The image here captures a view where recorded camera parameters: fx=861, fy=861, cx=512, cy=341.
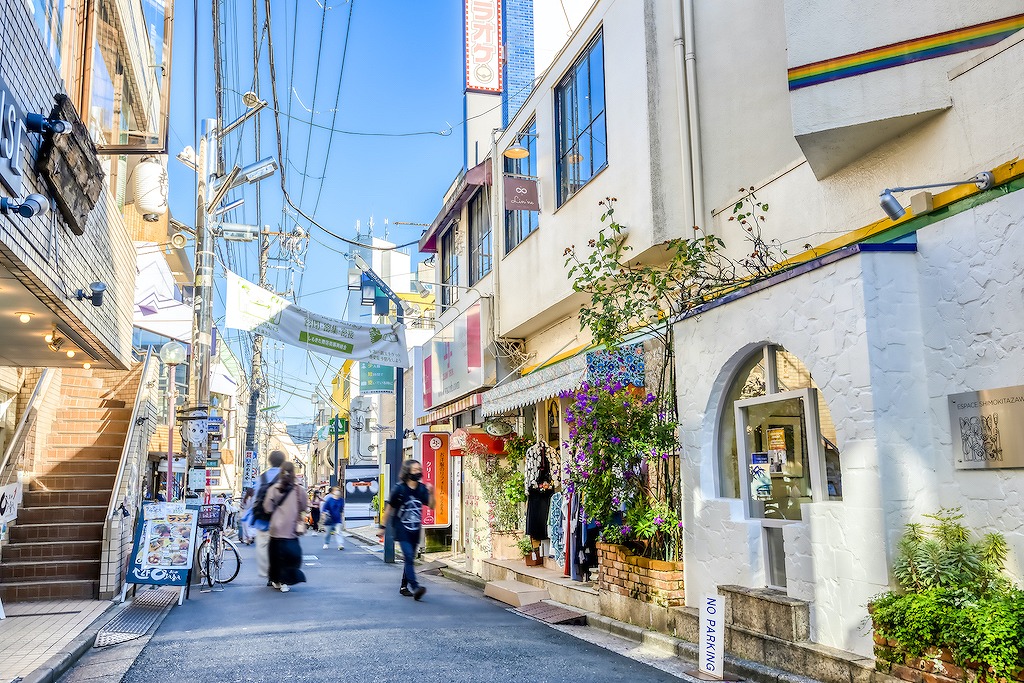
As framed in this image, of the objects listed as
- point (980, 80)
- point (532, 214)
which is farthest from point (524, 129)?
point (980, 80)

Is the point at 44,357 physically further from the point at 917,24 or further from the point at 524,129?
the point at 917,24

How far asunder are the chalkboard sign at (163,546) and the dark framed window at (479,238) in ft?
26.6

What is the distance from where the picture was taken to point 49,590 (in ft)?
39.1

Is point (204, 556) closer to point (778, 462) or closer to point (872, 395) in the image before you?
point (778, 462)

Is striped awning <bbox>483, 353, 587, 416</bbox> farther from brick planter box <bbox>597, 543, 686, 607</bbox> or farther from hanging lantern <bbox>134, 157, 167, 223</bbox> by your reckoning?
hanging lantern <bbox>134, 157, 167, 223</bbox>

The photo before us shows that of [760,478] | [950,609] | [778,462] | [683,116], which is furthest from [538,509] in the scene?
[950,609]

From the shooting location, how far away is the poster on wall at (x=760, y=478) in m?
8.43

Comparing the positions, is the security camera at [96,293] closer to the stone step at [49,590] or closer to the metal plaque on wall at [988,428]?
the stone step at [49,590]

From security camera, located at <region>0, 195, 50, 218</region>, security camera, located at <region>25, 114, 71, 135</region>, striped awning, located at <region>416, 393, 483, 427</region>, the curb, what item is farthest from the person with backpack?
security camera, located at <region>0, 195, 50, 218</region>

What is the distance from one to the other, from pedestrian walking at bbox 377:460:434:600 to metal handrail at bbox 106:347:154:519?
4110mm

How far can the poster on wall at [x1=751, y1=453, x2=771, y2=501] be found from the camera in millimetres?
8430

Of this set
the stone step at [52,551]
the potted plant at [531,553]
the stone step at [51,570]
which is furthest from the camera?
the potted plant at [531,553]

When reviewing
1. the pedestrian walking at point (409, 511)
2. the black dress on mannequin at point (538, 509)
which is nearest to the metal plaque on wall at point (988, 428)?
the pedestrian walking at point (409, 511)

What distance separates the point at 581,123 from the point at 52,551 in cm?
1019
